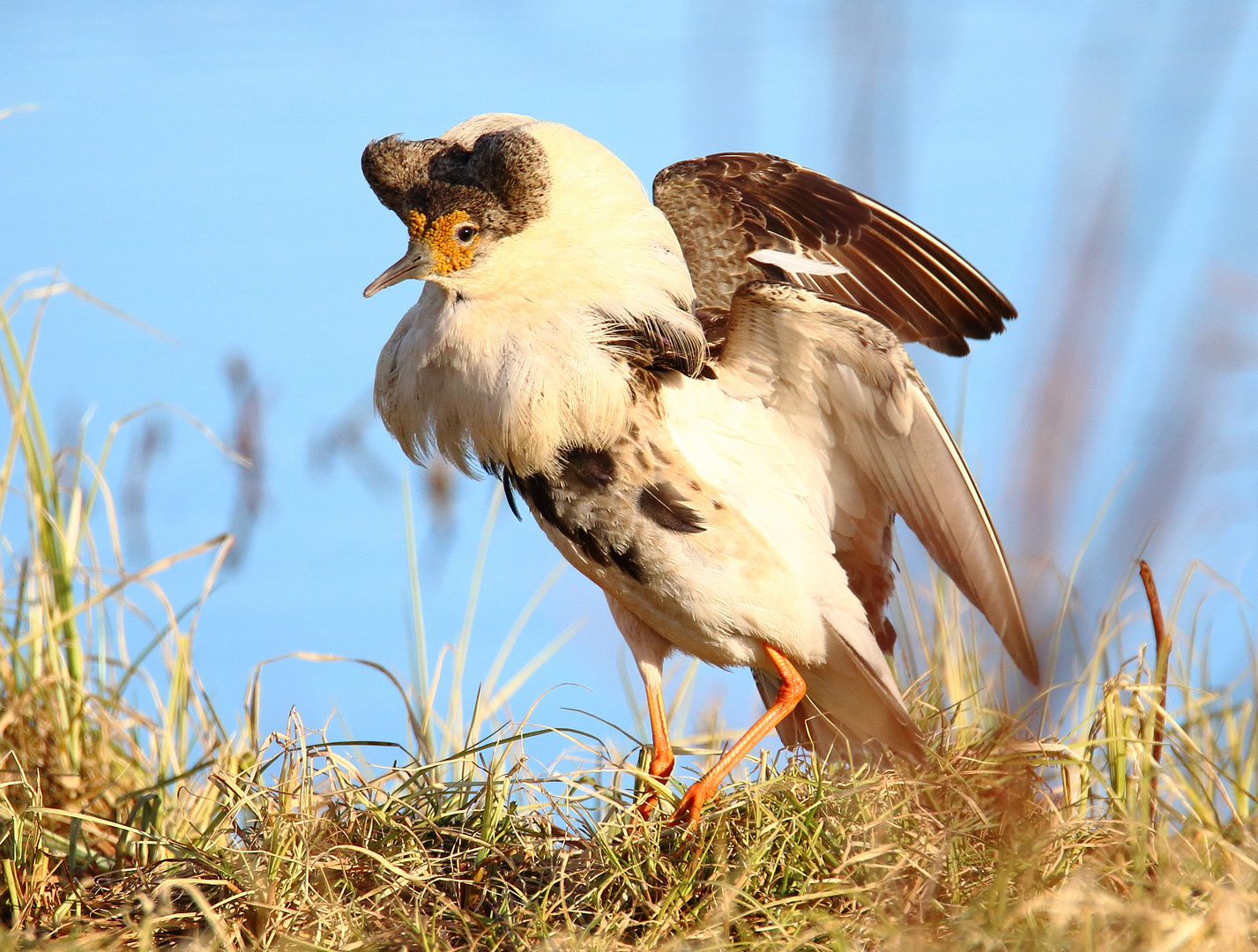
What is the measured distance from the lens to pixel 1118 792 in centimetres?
257

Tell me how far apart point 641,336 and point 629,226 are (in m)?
0.28

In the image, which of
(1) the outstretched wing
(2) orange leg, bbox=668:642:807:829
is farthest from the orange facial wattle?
(2) orange leg, bbox=668:642:807:829

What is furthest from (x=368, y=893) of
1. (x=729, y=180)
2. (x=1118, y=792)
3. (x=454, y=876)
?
(x=729, y=180)

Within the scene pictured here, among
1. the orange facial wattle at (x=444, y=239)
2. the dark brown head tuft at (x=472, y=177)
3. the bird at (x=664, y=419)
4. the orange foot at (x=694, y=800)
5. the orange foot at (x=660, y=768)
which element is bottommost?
the orange foot at (x=660, y=768)

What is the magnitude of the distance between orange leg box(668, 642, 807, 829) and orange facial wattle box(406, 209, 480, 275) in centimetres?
108

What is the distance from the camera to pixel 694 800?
236 centimetres

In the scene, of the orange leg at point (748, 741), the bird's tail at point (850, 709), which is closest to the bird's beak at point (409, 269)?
the orange leg at point (748, 741)

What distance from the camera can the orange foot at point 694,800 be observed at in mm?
2344

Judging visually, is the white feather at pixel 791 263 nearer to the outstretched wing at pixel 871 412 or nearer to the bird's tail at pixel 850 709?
the outstretched wing at pixel 871 412

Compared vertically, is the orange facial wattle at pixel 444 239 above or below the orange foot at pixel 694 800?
above

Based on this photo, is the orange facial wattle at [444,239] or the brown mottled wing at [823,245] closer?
the orange facial wattle at [444,239]

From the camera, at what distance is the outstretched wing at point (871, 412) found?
2.36 meters

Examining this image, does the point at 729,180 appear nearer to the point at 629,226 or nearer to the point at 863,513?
the point at 629,226

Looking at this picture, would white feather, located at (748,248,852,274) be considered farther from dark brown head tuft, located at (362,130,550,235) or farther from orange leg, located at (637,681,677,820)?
orange leg, located at (637,681,677,820)
